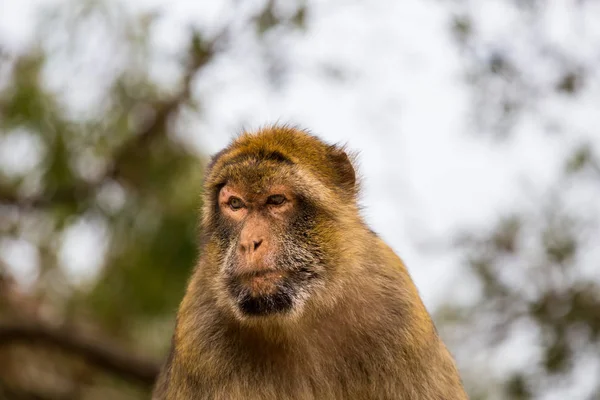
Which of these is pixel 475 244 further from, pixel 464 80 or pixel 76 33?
pixel 76 33

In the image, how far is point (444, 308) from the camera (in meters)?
8.73

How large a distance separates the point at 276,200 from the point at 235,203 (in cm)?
22

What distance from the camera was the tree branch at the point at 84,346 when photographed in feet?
27.9

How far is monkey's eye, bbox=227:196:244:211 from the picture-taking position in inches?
163

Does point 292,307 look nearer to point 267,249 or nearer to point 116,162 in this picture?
point 267,249

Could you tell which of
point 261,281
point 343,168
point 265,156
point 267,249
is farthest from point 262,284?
point 343,168

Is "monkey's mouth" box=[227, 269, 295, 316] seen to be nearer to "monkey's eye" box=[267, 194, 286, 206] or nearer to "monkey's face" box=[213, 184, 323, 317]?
"monkey's face" box=[213, 184, 323, 317]

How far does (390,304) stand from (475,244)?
11.9ft

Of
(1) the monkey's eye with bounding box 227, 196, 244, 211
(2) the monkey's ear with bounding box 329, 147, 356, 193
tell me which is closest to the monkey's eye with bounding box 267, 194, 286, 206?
(1) the monkey's eye with bounding box 227, 196, 244, 211

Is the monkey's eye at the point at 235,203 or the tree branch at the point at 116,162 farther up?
the tree branch at the point at 116,162

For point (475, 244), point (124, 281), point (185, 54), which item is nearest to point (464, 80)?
point (475, 244)

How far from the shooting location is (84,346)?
8547 millimetres

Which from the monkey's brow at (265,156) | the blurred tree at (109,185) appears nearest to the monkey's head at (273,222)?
the monkey's brow at (265,156)

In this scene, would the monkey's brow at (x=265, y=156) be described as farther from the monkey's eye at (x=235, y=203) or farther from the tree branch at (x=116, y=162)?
the tree branch at (x=116, y=162)
